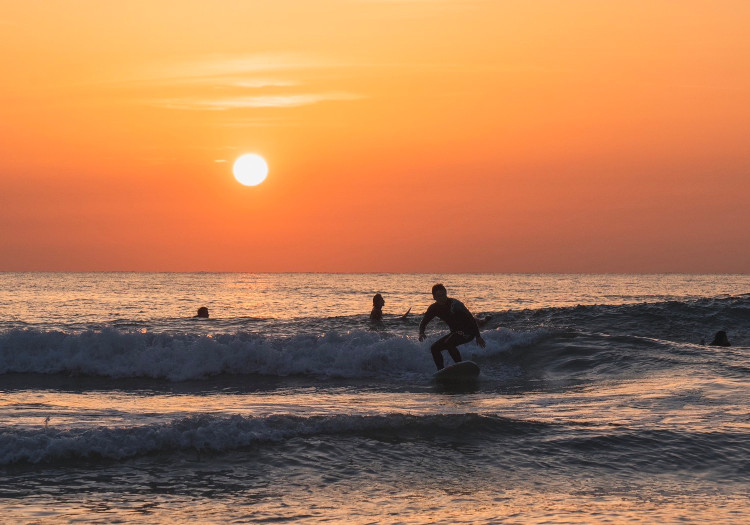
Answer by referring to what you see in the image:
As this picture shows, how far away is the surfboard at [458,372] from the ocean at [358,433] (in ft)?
1.82

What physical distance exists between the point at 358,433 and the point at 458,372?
7357mm

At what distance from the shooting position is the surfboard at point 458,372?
1777 centimetres

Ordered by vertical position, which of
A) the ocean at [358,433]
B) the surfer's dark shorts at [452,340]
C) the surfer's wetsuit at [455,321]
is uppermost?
the surfer's wetsuit at [455,321]

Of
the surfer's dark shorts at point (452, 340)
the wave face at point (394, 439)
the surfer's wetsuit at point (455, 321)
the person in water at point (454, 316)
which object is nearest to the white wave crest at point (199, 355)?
the surfer's dark shorts at point (452, 340)

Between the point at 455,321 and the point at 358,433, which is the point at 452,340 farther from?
the point at 358,433

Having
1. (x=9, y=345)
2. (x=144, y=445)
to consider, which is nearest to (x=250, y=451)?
(x=144, y=445)

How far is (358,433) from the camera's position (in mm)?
10883

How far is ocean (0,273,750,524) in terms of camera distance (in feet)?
26.6

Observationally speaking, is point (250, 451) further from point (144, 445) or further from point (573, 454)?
point (573, 454)

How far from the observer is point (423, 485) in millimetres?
8914

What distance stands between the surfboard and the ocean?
1.82 feet

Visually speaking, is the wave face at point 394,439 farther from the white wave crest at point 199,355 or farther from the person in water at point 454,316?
the white wave crest at point 199,355

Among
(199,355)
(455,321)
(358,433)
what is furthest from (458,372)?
(358,433)

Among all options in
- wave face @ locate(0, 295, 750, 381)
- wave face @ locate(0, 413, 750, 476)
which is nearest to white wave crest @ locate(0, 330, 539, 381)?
wave face @ locate(0, 295, 750, 381)
